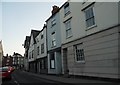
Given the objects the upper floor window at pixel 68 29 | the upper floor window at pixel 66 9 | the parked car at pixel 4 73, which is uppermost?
the upper floor window at pixel 66 9

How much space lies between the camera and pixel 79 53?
20.0 m

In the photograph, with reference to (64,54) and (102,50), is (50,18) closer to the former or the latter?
(64,54)

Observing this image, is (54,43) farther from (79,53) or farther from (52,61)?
(79,53)

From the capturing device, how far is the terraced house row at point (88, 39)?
14414mm

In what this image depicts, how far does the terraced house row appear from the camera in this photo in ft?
47.3

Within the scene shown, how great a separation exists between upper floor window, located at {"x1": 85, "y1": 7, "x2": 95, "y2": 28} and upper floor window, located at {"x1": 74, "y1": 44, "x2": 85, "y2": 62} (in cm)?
255

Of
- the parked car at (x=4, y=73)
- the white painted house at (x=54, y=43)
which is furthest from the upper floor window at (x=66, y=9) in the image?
the parked car at (x=4, y=73)

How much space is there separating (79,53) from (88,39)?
104 inches

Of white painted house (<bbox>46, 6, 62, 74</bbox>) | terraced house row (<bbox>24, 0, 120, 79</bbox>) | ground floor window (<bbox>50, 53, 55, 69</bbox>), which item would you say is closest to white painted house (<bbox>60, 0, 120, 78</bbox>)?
terraced house row (<bbox>24, 0, 120, 79</bbox>)

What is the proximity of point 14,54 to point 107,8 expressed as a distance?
116 meters

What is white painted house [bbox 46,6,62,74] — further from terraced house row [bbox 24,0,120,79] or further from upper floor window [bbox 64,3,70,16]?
upper floor window [bbox 64,3,70,16]

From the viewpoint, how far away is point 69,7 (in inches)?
888

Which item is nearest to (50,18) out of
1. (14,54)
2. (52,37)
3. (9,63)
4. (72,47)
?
(52,37)

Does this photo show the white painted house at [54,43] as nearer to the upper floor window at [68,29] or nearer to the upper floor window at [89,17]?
the upper floor window at [68,29]
